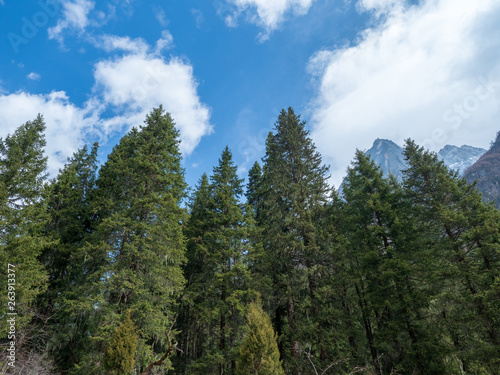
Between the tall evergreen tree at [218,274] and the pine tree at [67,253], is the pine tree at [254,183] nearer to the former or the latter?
the tall evergreen tree at [218,274]

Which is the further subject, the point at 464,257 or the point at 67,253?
the point at 67,253

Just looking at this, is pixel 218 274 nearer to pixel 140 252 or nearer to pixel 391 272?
pixel 140 252

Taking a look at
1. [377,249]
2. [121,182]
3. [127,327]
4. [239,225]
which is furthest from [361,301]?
[121,182]

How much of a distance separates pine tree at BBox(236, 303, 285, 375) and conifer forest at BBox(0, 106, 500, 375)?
0.05 meters

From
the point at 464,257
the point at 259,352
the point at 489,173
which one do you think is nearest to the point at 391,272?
the point at 464,257

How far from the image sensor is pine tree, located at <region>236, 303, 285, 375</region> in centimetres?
902

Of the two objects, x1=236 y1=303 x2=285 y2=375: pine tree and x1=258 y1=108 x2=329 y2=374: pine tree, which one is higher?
x1=258 y1=108 x2=329 y2=374: pine tree

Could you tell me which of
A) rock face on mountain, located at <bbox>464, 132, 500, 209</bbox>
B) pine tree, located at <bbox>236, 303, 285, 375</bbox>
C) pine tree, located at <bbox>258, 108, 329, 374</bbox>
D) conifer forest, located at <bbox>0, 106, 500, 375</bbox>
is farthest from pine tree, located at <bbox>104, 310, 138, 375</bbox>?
rock face on mountain, located at <bbox>464, 132, 500, 209</bbox>

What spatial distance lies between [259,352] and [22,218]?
40.2 feet

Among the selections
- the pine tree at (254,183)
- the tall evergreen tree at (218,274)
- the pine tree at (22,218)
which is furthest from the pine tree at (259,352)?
the pine tree at (254,183)

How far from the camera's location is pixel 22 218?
37.1ft

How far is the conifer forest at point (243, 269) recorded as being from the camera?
10.2 m

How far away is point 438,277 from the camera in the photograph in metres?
11.7

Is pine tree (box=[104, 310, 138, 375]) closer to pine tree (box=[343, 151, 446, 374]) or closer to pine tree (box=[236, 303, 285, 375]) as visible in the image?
pine tree (box=[236, 303, 285, 375])
